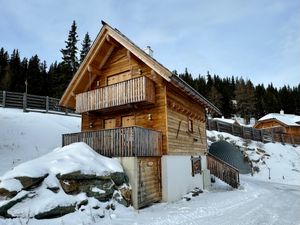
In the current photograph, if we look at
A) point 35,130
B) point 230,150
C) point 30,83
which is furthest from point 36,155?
point 30,83

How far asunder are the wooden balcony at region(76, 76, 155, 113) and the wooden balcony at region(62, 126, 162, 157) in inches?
92.2

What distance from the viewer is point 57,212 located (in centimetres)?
861

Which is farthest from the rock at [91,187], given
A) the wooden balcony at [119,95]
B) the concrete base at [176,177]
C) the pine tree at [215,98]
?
the pine tree at [215,98]

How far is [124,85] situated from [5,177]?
8.26 m

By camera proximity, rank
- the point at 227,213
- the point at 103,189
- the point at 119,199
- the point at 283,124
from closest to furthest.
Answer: the point at 103,189
the point at 227,213
the point at 119,199
the point at 283,124

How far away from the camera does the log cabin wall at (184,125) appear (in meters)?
15.3

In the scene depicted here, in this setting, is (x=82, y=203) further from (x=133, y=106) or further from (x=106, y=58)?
(x=106, y=58)

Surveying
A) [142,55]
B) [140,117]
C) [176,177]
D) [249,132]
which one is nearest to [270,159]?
→ [249,132]

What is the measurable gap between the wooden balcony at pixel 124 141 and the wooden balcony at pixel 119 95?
234 cm

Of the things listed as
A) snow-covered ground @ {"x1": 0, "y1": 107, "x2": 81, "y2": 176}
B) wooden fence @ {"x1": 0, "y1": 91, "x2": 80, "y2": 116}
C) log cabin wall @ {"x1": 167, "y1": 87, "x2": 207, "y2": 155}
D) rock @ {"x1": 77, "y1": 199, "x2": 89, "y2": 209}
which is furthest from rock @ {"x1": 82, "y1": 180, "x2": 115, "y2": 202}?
wooden fence @ {"x1": 0, "y1": 91, "x2": 80, "y2": 116}

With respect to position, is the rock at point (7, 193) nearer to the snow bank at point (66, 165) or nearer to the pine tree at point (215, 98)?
the snow bank at point (66, 165)

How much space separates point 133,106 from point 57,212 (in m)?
8.28

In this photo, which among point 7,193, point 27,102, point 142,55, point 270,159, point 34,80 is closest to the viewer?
point 7,193

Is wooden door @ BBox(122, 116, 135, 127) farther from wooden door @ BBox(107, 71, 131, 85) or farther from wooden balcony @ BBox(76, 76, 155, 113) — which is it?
wooden door @ BBox(107, 71, 131, 85)
